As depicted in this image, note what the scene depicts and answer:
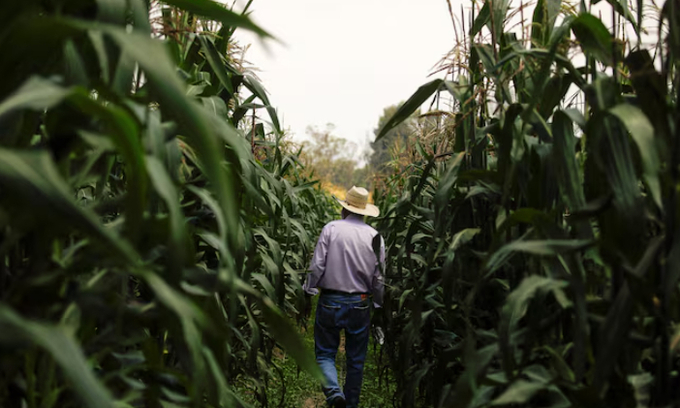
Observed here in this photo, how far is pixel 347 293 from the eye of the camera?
12.5 ft

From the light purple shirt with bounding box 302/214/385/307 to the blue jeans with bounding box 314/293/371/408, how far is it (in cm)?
9

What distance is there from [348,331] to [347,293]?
0.26 m

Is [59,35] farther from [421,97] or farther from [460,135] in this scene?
[460,135]

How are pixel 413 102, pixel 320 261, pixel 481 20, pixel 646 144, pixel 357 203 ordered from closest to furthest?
pixel 646 144, pixel 413 102, pixel 481 20, pixel 320 261, pixel 357 203

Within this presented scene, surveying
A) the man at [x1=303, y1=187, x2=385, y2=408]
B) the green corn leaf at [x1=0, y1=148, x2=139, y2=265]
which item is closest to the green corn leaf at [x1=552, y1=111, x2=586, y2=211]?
the green corn leaf at [x1=0, y1=148, x2=139, y2=265]

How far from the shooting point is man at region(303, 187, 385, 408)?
3.79m

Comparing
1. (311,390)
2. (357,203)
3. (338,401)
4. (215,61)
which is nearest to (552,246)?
(215,61)

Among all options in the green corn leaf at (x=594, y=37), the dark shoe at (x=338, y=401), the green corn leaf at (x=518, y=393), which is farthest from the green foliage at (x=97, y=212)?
the dark shoe at (x=338, y=401)

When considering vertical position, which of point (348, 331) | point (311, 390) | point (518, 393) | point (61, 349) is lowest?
point (311, 390)

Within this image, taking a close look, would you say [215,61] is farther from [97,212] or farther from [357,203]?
[357,203]

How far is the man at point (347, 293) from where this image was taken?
3.79 m

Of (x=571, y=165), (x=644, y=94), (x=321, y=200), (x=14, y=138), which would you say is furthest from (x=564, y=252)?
(x=321, y=200)

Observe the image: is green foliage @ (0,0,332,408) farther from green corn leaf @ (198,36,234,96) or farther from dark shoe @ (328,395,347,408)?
dark shoe @ (328,395,347,408)

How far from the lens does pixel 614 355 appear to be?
1001 millimetres
